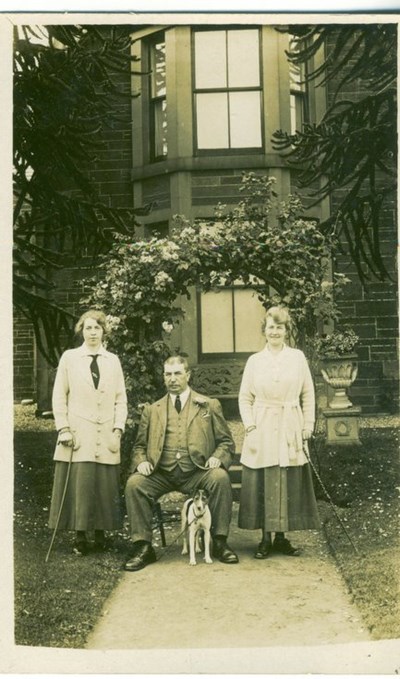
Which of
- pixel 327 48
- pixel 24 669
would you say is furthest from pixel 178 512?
pixel 327 48

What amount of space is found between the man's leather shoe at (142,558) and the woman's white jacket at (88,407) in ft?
1.25

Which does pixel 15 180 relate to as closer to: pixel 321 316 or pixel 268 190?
pixel 268 190

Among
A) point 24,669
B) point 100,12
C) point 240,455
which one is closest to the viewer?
point 24,669

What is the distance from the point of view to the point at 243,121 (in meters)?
2.91

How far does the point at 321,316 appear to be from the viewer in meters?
2.94

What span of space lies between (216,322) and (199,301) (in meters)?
0.13

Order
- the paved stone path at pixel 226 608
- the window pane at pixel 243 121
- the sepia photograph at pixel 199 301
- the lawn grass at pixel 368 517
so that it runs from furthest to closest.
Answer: the window pane at pixel 243 121 → the sepia photograph at pixel 199 301 → the lawn grass at pixel 368 517 → the paved stone path at pixel 226 608

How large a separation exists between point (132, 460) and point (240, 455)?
0.49 metres

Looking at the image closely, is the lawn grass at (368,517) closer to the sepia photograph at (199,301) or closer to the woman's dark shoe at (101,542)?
the sepia photograph at (199,301)

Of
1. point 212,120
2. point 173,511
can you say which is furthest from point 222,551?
point 212,120

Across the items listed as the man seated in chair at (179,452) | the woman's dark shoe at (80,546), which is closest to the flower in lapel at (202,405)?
the man seated in chair at (179,452)

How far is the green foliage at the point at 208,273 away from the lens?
292 cm

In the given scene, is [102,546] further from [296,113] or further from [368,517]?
[296,113]

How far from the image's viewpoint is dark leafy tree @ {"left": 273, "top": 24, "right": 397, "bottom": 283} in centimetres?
288
